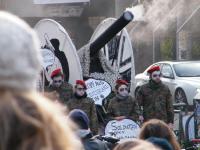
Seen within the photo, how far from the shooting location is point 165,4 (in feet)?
93.2

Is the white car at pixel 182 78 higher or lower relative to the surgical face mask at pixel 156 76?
lower

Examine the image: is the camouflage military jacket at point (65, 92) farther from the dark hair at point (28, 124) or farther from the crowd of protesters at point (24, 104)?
the dark hair at point (28, 124)

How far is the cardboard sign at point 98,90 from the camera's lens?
1139 centimetres

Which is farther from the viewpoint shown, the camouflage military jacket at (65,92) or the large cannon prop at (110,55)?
the large cannon prop at (110,55)

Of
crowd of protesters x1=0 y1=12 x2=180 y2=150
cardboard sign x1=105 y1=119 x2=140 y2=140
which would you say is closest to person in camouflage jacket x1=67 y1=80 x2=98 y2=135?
cardboard sign x1=105 y1=119 x2=140 y2=140

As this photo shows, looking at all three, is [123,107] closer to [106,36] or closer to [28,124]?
[106,36]

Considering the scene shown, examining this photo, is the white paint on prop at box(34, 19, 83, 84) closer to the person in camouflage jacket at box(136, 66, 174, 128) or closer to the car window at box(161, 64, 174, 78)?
the person in camouflage jacket at box(136, 66, 174, 128)

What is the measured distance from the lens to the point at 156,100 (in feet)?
35.2

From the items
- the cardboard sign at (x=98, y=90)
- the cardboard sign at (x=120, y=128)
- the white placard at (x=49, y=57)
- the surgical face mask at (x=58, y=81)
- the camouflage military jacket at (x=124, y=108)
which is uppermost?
the white placard at (x=49, y=57)

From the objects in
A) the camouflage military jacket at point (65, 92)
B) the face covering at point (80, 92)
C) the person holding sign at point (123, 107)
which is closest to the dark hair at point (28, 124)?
the face covering at point (80, 92)

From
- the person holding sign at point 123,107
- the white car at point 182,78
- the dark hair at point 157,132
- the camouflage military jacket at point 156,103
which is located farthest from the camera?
the white car at point 182,78

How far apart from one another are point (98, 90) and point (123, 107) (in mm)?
1417

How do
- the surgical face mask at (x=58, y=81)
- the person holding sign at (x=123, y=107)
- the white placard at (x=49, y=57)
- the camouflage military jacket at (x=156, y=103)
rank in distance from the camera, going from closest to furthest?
the person holding sign at (x=123, y=107), the surgical face mask at (x=58, y=81), the camouflage military jacket at (x=156, y=103), the white placard at (x=49, y=57)

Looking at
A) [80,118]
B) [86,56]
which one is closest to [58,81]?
[86,56]
